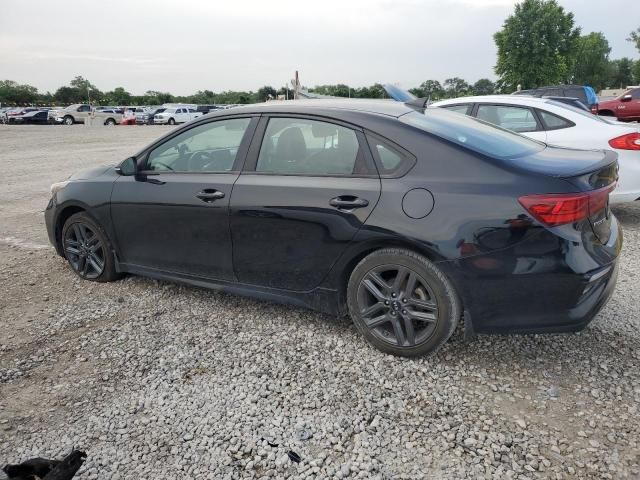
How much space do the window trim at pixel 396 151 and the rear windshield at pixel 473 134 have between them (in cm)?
20

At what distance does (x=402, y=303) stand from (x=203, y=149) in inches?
75.6

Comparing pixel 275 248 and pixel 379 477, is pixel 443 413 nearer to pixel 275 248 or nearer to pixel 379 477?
pixel 379 477

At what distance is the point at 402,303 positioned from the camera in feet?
10.1

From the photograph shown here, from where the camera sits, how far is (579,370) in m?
3.02

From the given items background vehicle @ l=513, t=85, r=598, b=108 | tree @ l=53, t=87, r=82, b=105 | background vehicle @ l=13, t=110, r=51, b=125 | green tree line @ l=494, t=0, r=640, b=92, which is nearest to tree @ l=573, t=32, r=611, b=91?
green tree line @ l=494, t=0, r=640, b=92

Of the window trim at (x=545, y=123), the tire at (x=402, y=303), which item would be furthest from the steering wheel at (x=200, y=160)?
the window trim at (x=545, y=123)

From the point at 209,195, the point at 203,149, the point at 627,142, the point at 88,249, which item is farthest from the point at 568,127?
the point at 88,249

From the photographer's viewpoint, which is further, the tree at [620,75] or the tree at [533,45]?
the tree at [620,75]

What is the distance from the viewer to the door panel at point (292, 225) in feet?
10.3

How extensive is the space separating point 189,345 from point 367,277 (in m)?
1.31

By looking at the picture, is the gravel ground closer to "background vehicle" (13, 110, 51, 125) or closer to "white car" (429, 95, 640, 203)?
"white car" (429, 95, 640, 203)

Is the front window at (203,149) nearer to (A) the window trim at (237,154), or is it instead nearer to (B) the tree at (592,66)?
(A) the window trim at (237,154)

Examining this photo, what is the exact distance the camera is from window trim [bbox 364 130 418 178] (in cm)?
302

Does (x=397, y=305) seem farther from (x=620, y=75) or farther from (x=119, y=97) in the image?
(x=620, y=75)
